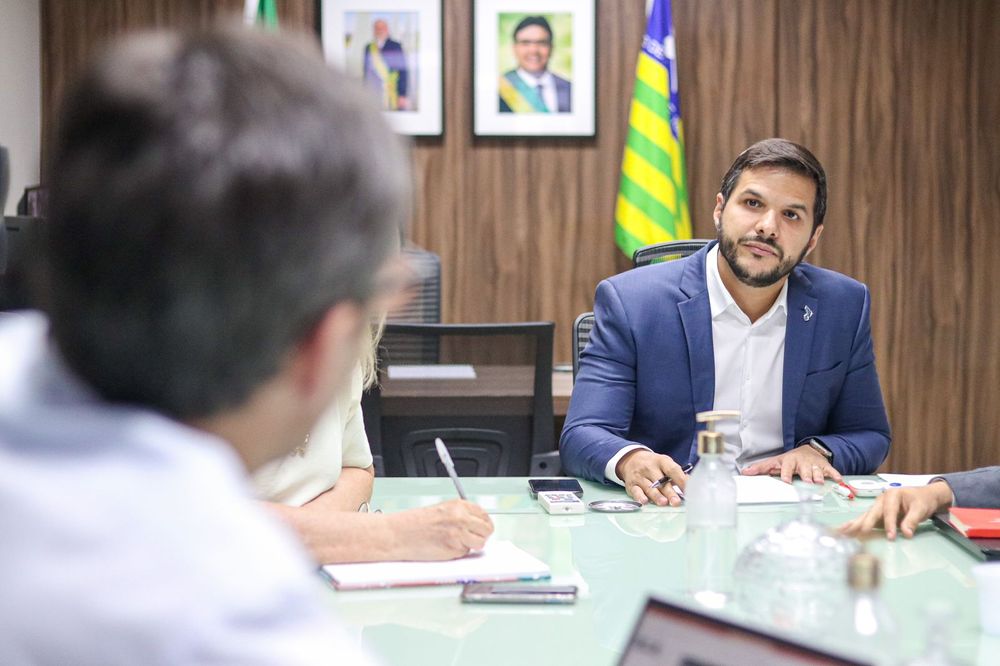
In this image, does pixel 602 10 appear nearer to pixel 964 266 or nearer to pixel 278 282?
pixel 964 266

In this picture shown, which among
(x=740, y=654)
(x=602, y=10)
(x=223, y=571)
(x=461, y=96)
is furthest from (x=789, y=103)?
(x=223, y=571)

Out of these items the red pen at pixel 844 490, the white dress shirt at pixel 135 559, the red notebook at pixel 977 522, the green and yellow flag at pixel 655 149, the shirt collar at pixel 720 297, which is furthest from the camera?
the green and yellow flag at pixel 655 149

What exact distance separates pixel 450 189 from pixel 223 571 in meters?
4.64

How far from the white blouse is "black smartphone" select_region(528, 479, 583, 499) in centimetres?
32

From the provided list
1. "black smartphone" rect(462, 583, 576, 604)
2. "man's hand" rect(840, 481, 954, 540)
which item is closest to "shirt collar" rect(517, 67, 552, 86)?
"man's hand" rect(840, 481, 954, 540)

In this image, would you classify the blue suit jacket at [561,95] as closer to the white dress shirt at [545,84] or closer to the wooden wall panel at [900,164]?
the white dress shirt at [545,84]

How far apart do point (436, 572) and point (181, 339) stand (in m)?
0.96

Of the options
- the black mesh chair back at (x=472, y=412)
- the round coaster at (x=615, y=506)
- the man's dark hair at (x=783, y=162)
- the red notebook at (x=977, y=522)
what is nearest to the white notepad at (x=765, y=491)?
the round coaster at (x=615, y=506)

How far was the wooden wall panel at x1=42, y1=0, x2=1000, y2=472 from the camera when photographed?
495 cm

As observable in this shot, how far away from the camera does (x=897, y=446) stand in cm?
507

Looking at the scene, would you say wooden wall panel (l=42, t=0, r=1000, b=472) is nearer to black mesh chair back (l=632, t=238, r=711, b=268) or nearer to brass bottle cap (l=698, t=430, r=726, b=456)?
black mesh chair back (l=632, t=238, r=711, b=268)

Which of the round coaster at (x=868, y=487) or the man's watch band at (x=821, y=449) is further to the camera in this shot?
the man's watch band at (x=821, y=449)

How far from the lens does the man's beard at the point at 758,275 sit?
8.14 ft

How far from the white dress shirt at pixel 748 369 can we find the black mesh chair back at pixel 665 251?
0.62m
